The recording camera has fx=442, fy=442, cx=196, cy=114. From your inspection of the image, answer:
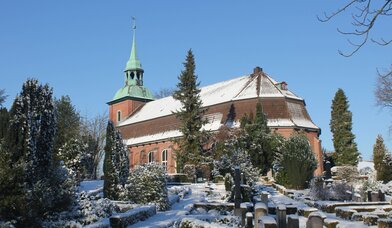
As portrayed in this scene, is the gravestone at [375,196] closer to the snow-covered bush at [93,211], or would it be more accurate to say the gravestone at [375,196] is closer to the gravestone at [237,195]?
the gravestone at [237,195]

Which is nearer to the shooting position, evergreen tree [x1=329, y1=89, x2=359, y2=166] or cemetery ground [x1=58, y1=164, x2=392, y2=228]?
cemetery ground [x1=58, y1=164, x2=392, y2=228]

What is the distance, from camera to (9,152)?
11.5m

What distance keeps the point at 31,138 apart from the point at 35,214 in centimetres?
218

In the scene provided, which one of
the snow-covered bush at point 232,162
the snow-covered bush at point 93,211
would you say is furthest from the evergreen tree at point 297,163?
the snow-covered bush at point 93,211

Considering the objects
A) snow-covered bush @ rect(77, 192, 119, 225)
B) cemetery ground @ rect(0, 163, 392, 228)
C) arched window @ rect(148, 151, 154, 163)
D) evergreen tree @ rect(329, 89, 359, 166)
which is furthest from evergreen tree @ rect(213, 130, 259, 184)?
arched window @ rect(148, 151, 154, 163)

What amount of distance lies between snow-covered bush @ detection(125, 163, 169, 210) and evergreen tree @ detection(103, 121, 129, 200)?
2.23 feet

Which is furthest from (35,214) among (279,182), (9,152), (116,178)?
(279,182)

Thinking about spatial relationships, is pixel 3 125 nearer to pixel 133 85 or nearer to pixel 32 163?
pixel 32 163

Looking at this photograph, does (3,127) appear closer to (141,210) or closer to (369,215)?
(141,210)

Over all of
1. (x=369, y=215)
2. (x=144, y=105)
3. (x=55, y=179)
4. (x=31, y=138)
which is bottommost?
(x=369, y=215)

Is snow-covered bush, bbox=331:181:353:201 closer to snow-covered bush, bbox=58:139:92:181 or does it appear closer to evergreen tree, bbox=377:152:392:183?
evergreen tree, bbox=377:152:392:183

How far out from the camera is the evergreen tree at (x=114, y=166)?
1861cm

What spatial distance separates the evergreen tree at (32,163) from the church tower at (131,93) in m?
51.6

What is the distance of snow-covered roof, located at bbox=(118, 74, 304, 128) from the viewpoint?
153 feet
